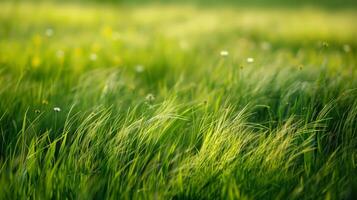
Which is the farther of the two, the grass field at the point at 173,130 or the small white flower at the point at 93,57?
the small white flower at the point at 93,57

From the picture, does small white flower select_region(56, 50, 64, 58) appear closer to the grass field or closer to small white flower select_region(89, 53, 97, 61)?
the grass field

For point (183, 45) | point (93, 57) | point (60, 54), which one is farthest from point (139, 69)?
point (183, 45)

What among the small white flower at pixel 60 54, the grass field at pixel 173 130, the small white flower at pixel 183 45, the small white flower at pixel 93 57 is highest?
the small white flower at pixel 183 45

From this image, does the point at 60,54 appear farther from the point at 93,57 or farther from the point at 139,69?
the point at 139,69

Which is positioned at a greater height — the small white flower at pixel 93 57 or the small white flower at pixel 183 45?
the small white flower at pixel 183 45

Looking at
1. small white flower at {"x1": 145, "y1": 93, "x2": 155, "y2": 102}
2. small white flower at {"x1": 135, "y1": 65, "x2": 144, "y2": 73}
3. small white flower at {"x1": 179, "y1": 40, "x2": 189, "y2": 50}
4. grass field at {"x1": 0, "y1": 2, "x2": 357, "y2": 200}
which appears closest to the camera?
grass field at {"x1": 0, "y1": 2, "x2": 357, "y2": 200}

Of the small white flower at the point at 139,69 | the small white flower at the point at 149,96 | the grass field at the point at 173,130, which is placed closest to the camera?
the grass field at the point at 173,130

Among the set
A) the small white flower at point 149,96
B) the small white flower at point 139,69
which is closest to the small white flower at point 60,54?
the small white flower at point 139,69

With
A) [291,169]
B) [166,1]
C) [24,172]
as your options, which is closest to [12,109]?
[24,172]

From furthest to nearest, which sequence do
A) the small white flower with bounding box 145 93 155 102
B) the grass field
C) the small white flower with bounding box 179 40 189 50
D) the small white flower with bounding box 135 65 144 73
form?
the small white flower with bounding box 179 40 189 50, the small white flower with bounding box 135 65 144 73, the small white flower with bounding box 145 93 155 102, the grass field

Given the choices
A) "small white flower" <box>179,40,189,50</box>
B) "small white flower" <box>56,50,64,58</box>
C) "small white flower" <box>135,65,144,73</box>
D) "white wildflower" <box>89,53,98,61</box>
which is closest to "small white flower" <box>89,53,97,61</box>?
"white wildflower" <box>89,53,98,61</box>

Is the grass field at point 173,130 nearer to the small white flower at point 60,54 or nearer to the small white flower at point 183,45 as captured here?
the small white flower at point 60,54

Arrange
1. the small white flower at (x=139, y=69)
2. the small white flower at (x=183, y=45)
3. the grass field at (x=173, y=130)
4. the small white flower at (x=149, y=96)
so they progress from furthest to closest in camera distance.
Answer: the small white flower at (x=183, y=45), the small white flower at (x=139, y=69), the small white flower at (x=149, y=96), the grass field at (x=173, y=130)
